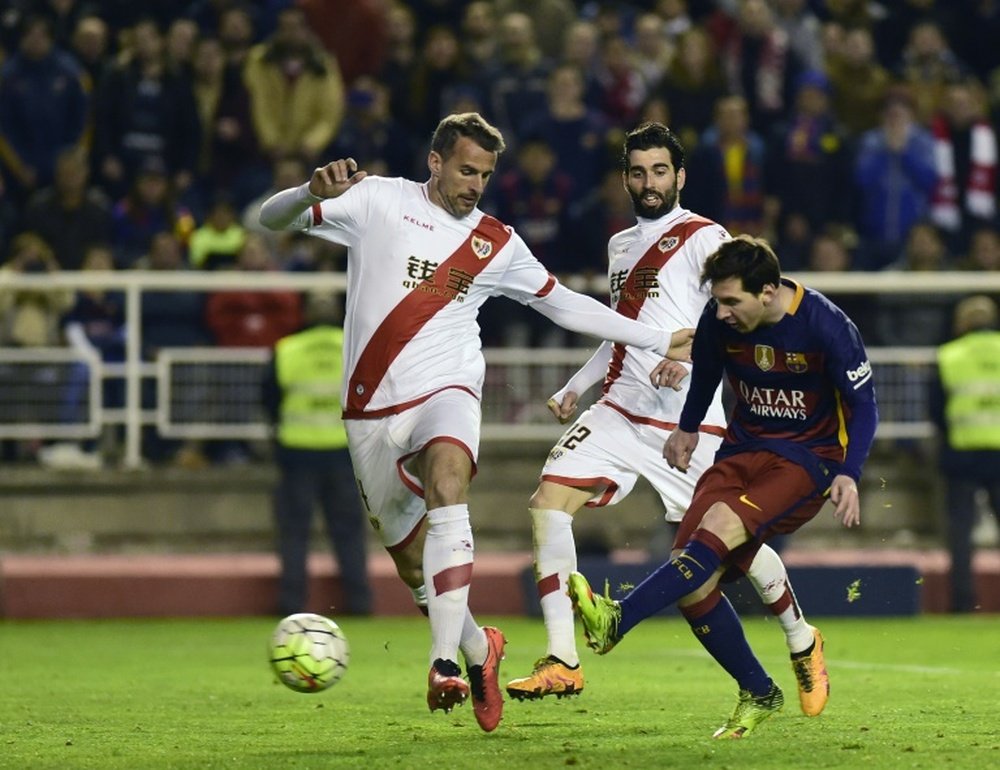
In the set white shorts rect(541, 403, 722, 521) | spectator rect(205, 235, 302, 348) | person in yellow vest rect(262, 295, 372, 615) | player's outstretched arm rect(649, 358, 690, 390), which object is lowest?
person in yellow vest rect(262, 295, 372, 615)

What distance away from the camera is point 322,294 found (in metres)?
15.5

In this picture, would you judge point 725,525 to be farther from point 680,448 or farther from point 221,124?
point 221,124

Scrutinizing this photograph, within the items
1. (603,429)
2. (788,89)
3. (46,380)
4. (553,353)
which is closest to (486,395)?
(553,353)

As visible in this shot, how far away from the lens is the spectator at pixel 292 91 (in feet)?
59.0

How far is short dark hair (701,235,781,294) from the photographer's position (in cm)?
812

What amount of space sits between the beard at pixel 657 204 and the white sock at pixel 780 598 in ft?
5.56

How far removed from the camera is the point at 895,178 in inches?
712

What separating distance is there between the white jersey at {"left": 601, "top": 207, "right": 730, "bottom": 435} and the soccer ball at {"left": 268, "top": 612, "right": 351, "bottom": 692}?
6.09 feet

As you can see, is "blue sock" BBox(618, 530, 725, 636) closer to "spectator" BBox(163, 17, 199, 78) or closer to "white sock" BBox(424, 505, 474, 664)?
"white sock" BBox(424, 505, 474, 664)

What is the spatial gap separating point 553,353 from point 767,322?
816cm

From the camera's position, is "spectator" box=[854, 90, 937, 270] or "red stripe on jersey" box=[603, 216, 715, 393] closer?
"red stripe on jersey" box=[603, 216, 715, 393]

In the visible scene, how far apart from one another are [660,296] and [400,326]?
146 cm

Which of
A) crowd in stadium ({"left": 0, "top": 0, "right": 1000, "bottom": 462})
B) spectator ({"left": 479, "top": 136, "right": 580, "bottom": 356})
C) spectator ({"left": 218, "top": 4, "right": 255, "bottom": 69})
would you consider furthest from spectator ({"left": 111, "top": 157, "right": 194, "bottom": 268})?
spectator ({"left": 479, "top": 136, "right": 580, "bottom": 356})

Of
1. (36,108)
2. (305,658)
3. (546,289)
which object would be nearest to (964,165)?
(36,108)
